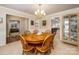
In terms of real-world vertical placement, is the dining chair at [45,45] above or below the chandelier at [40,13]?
below

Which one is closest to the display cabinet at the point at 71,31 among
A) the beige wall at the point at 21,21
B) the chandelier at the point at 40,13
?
the chandelier at the point at 40,13

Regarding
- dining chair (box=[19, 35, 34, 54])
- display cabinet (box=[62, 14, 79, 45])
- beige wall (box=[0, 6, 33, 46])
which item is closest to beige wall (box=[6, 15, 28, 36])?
beige wall (box=[0, 6, 33, 46])

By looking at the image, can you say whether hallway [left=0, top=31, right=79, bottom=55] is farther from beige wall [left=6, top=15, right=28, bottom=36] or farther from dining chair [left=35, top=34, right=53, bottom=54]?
beige wall [left=6, top=15, right=28, bottom=36]

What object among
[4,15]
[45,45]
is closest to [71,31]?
[45,45]

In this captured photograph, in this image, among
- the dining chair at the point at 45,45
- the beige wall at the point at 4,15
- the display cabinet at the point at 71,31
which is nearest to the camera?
the beige wall at the point at 4,15

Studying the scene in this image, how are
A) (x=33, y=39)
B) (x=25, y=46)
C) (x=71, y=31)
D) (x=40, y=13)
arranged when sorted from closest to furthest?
(x=40, y=13)
(x=25, y=46)
(x=33, y=39)
(x=71, y=31)

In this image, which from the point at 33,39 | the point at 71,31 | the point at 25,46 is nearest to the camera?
the point at 25,46

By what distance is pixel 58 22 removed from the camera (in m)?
2.71

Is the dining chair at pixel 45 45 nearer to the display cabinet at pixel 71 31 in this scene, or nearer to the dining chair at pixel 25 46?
the dining chair at pixel 25 46

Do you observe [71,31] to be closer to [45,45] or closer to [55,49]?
[55,49]

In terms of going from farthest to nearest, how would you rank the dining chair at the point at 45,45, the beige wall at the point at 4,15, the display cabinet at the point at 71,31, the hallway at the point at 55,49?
the display cabinet at the point at 71,31, the dining chair at the point at 45,45, the beige wall at the point at 4,15, the hallway at the point at 55,49

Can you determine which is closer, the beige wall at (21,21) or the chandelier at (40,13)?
the chandelier at (40,13)

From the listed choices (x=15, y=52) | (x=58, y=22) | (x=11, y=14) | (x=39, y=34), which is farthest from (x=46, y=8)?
(x=15, y=52)

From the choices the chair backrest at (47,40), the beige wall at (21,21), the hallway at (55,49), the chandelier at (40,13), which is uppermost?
the chandelier at (40,13)
